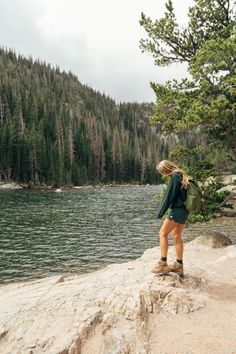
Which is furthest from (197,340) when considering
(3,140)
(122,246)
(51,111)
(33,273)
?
(51,111)

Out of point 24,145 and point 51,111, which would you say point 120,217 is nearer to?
point 24,145

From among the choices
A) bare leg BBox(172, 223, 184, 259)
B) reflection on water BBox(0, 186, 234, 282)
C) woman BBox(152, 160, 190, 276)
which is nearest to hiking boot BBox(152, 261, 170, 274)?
woman BBox(152, 160, 190, 276)

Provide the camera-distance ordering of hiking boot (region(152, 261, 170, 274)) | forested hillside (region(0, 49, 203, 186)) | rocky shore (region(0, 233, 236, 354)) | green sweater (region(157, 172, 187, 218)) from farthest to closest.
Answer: forested hillside (region(0, 49, 203, 186)), hiking boot (region(152, 261, 170, 274)), green sweater (region(157, 172, 187, 218)), rocky shore (region(0, 233, 236, 354))

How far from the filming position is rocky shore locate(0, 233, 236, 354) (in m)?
6.73

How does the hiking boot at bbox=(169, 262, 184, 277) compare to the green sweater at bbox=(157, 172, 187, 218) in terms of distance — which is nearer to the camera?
the green sweater at bbox=(157, 172, 187, 218)

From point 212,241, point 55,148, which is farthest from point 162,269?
point 55,148

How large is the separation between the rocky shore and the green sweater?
1.71 m

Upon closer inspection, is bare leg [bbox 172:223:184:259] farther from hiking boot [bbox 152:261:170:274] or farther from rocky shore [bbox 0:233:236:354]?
rocky shore [bbox 0:233:236:354]

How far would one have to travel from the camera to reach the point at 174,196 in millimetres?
8938

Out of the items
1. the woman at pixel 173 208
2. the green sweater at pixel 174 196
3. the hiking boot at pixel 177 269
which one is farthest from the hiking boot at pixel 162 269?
the green sweater at pixel 174 196

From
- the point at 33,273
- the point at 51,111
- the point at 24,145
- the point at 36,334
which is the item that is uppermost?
the point at 51,111

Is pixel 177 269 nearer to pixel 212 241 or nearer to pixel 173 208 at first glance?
pixel 173 208

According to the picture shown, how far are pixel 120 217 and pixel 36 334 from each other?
33088 mm

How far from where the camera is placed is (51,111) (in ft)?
472
